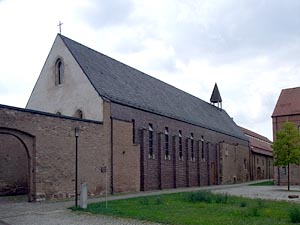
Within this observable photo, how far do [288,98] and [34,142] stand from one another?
3778 cm

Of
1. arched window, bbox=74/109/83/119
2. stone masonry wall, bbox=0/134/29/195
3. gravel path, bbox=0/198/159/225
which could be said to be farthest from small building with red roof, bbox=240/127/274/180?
gravel path, bbox=0/198/159/225

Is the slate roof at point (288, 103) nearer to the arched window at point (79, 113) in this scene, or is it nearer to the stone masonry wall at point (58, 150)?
the arched window at point (79, 113)

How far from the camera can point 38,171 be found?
76.0 ft

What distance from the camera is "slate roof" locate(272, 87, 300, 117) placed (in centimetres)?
5066

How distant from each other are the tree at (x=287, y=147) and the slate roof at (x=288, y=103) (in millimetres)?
13469

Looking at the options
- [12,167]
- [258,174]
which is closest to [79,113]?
[12,167]

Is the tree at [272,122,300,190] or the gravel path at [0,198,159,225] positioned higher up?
the tree at [272,122,300,190]

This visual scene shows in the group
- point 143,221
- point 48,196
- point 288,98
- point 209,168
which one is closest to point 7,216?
point 143,221

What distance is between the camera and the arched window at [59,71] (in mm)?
32219

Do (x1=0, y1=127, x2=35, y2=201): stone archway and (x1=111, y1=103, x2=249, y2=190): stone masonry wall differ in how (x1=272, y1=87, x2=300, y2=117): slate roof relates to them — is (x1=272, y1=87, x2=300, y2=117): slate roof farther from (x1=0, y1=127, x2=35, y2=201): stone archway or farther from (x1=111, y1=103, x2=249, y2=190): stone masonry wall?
(x1=0, y1=127, x2=35, y2=201): stone archway

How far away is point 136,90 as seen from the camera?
37.3 meters

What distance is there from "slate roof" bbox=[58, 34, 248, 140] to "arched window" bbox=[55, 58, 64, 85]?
145cm

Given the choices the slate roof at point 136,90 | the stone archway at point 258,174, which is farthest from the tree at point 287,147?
the stone archway at point 258,174

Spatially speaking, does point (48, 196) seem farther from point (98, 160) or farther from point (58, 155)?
point (98, 160)
